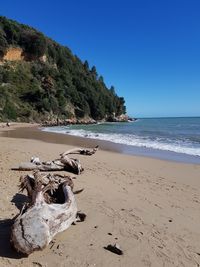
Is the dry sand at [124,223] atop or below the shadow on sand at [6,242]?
below

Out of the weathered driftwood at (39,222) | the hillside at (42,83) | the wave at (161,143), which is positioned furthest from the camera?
the hillside at (42,83)

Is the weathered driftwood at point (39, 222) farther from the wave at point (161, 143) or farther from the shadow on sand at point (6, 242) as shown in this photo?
the wave at point (161, 143)

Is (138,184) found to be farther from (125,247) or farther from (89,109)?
(89,109)

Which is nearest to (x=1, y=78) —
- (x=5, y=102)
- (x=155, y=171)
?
(x=5, y=102)

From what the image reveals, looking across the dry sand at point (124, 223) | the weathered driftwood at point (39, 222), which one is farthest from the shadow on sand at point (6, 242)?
the weathered driftwood at point (39, 222)

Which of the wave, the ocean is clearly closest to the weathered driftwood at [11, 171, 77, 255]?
the ocean

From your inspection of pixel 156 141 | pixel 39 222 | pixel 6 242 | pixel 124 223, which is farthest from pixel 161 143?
pixel 39 222

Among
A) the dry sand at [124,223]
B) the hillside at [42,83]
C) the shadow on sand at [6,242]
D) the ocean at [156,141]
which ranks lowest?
the ocean at [156,141]

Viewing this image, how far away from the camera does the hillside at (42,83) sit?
6875cm

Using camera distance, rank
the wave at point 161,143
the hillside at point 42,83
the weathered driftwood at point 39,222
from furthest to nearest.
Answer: the hillside at point 42,83 → the wave at point 161,143 → the weathered driftwood at point 39,222

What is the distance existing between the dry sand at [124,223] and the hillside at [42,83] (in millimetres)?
54791

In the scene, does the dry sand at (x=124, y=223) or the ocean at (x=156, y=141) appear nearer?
the dry sand at (x=124, y=223)

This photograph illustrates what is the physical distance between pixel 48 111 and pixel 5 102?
1130 cm

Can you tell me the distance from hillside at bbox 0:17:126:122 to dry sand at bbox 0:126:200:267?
5479cm
